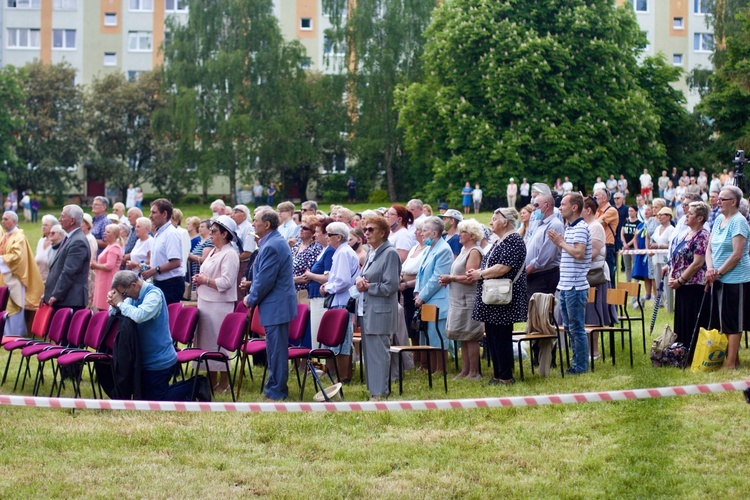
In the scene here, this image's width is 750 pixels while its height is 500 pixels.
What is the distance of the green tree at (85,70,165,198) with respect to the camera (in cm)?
5619

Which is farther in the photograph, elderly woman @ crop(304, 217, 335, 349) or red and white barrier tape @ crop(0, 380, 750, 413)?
elderly woman @ crop(304, 217, 335, 349)

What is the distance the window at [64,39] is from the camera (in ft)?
202

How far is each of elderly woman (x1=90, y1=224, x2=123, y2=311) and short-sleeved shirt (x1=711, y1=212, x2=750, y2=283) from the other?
270 inches

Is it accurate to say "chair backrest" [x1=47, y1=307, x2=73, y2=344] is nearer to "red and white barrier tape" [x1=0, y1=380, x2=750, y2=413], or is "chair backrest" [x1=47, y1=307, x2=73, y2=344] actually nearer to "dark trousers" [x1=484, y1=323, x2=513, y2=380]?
"red and white barrier tape" [x1=0, y1=380, x2=750, y2=413]

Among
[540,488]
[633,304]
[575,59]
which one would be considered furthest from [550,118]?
[540,488]

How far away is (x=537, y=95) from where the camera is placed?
1690 inches

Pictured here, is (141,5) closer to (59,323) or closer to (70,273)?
(70,273)

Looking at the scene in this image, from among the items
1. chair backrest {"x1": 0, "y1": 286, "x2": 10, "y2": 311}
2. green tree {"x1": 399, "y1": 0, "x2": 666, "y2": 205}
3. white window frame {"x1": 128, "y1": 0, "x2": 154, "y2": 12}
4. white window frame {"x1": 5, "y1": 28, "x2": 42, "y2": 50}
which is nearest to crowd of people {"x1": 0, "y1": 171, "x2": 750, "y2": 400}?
chair backrest {"x1": 0, "y1": 286, "x2": 10, "y2": 311}

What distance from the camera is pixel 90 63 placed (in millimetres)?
61812

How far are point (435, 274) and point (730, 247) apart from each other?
283 centimetres

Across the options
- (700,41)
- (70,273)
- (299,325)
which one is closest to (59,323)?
(70,273)

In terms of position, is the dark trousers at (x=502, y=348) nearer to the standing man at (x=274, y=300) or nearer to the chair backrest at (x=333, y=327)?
the chair backrest at (x=333, y=327)

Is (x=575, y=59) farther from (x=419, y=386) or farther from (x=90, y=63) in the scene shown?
(x=419, y=386)

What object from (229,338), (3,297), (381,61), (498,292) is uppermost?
(381,61)
